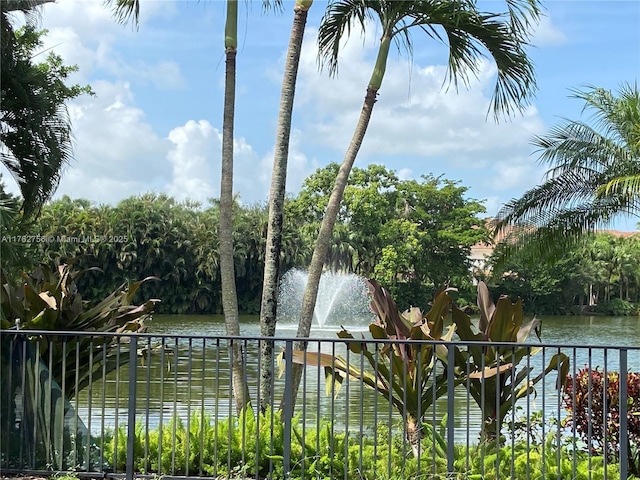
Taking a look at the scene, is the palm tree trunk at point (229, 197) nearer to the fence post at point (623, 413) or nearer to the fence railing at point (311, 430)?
the fence railing at point (311, 430)

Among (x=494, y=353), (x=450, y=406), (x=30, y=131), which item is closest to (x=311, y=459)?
(x=450, y=406)

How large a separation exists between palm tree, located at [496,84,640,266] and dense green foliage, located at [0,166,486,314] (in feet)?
112

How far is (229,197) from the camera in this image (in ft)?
28.6

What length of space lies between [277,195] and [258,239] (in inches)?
1766

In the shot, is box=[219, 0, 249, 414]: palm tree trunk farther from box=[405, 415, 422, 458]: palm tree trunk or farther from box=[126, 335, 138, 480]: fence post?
box=[126, 335, 138, 480]: fence post

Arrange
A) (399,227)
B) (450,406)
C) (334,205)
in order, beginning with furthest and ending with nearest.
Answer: (399,227), (334,205), (450,406)

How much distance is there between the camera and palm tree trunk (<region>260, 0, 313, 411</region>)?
8.48m

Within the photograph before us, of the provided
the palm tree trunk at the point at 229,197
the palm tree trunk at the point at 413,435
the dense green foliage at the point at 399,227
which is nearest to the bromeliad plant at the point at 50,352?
the palm tree trunk at the point at 229,197

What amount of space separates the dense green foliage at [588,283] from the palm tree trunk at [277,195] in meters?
52.2

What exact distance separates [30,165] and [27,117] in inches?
34.2

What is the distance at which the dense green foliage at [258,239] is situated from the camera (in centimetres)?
5122

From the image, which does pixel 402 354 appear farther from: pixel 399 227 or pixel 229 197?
pixel 399 227

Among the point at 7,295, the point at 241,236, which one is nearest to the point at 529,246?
the point at 7,295

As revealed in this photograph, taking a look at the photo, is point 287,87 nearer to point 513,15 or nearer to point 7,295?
point 513,15
